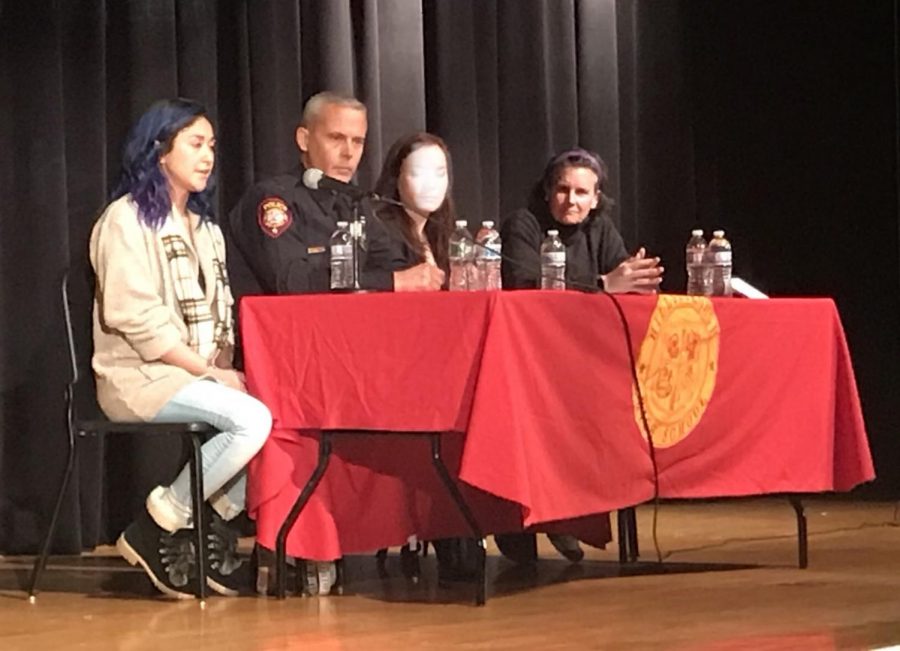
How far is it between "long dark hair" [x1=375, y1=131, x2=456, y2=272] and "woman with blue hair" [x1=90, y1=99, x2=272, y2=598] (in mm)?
496

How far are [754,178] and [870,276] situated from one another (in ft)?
1.73

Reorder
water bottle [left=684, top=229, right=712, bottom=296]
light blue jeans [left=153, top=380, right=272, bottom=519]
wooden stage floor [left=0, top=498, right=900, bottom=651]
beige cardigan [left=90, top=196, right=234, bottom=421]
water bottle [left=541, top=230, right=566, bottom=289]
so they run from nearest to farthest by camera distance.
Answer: wooden stage floor [left=0, top=498, right=900, bottom=651] → light blue jeans [left=153, top=380, right=272, bottom=519] → beige cardigan [left=90, top=196, right=234, bottom=421] → water bottle [left=541, top=230, right=566, bottom=289] → water bottle [left=684, top=229, right=712, bottom=296]

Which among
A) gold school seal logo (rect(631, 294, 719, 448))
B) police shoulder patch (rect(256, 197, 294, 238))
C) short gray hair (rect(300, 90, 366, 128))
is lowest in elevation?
gold school seal logo (rect(631, 294, 719, 448))

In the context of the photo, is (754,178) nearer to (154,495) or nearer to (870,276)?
(870,276)

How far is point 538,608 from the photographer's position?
3.19 meters

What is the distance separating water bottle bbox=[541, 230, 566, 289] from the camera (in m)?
3.63

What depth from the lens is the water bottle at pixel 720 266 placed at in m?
3.87

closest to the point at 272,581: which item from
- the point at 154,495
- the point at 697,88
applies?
the point at 154,495

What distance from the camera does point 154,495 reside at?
3363mm

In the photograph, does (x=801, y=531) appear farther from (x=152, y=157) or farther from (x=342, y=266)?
(x=152, y=157)

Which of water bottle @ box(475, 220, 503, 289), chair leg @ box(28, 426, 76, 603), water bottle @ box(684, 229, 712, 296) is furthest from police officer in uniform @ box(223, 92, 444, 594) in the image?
water bottle @ box(684, 229, 712, 296)

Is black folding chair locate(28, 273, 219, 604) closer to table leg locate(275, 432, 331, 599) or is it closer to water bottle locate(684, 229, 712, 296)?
table leg locate(275, 432, 331, 599)

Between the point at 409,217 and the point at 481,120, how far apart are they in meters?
1.33

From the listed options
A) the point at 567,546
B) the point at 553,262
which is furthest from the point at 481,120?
the point at 567,546
